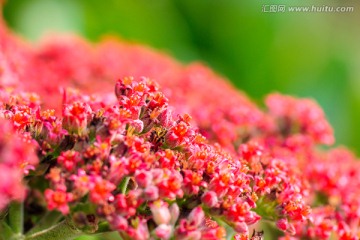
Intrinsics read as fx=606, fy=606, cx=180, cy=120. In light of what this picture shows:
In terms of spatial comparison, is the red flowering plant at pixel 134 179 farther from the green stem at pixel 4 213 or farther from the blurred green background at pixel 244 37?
the blurred green background at pixel 244 37

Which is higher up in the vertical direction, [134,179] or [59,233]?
[134,179]

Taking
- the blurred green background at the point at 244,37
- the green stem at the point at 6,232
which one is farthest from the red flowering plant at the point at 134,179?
the blurred green background at the point at 244,37

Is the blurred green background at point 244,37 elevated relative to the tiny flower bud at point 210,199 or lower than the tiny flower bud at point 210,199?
elevated

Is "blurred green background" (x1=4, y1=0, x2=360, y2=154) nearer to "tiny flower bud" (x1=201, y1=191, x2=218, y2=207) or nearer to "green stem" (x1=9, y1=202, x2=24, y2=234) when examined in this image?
"tiny flower bud" (x1=201, y1=191, x2=218, y2=207)

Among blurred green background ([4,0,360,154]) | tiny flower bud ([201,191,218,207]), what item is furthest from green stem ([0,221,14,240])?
blurred green background ([4,0,360,154])

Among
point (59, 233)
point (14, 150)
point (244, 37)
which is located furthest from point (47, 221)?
point (244, 37)

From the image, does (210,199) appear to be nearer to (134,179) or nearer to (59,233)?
(134,179)

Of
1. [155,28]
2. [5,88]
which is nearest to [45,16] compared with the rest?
[155,28]
